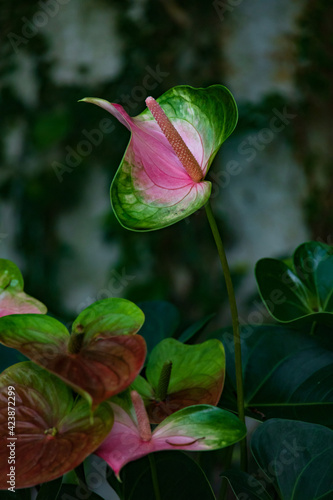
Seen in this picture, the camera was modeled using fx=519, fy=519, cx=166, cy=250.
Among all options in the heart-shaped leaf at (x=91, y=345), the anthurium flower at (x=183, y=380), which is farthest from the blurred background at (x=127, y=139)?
the heart-shaped leaf at (x=91, y=345)

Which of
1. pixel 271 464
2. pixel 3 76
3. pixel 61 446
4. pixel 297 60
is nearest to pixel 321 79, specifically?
pixel 297 60

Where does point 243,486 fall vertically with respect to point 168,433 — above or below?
below

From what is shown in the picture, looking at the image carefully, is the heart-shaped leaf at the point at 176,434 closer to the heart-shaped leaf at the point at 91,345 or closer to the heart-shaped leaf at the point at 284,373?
the heart-shaped leaf at the point at 91,345

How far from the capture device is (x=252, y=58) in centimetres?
96

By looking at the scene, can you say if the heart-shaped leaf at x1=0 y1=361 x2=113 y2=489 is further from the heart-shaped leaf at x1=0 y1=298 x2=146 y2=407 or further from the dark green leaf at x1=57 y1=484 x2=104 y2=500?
the dark green leaf at x1=57 y1=484 x2=104 y2=500

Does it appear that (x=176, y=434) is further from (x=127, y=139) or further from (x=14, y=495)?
(x=127, y=139)

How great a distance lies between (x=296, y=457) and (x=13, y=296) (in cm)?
36

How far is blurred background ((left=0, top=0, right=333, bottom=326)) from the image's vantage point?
0.92 meters

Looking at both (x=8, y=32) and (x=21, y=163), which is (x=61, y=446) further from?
(x=8, y=32)

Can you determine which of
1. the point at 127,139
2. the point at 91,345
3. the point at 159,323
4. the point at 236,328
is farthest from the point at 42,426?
the point at 127,139

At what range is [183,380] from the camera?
0.59 metres

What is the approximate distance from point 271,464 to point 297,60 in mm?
715

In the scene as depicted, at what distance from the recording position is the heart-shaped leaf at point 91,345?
412 mm

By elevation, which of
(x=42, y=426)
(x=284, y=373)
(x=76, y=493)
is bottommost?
(x=284, y=373)
